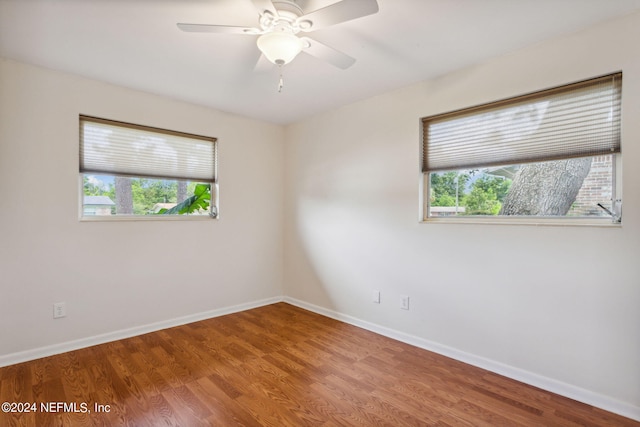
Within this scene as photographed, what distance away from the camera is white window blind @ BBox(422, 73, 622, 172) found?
203 centimetres

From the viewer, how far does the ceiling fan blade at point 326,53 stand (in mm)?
1815

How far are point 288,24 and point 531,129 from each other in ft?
5.97

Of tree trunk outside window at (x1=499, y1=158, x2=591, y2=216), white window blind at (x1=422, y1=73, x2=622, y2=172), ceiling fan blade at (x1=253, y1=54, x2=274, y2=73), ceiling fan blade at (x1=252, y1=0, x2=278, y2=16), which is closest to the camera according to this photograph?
ceiling fan blade at (x1=252, y1=0, x2=278, y2=16)

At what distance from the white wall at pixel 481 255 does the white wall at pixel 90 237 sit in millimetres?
923

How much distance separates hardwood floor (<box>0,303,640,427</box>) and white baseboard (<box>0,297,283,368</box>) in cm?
8

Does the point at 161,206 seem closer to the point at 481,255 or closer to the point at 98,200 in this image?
the point at 98,200

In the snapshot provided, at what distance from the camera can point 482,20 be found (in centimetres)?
194

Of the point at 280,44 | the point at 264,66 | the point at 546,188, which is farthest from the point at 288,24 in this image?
the point at 546,188

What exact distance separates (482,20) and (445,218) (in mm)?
1490

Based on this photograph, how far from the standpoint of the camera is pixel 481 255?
8.16 ft

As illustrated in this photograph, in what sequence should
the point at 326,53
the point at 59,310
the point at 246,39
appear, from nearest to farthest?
1. the point at 326,53
2. the point at 246,39
3. the point at 59,310

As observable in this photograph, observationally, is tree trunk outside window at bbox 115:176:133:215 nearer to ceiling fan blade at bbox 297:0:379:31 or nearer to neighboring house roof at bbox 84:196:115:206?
neighboring house roof at bbox 84:196:115:206

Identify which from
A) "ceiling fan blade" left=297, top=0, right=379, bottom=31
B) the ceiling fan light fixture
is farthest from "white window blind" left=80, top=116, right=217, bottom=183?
"ceiling fan blade" left=297, top=0, right=379, bottom=31

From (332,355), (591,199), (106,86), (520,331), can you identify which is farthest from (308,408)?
(106,86)
